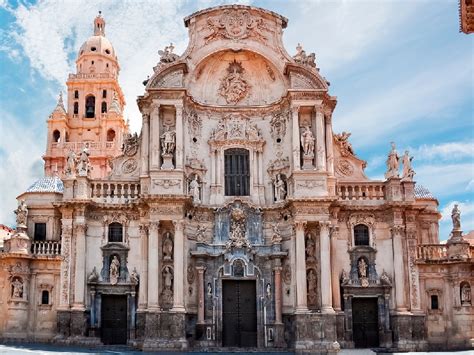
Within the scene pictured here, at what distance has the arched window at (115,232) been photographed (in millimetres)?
33250

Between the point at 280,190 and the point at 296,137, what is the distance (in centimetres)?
295

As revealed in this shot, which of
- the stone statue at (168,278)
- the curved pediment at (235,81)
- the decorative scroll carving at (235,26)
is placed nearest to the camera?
the stone statue at (168,278)

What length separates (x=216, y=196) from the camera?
34.3m

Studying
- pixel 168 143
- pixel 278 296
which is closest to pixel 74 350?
pixel 278 296

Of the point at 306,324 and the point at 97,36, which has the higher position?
the point at 97,36

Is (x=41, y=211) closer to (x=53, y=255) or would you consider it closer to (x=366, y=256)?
(x=53, y=255)

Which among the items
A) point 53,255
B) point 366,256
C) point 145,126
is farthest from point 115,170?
point 366,256

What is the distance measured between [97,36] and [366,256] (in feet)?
143

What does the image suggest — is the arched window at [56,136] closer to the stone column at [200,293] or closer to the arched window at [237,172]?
the arched window at [237,172]

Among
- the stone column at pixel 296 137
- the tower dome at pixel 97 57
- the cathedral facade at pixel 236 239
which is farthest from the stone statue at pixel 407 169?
the tower dome at pixel 97 57

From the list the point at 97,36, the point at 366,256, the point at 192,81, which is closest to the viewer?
the point at 366,256

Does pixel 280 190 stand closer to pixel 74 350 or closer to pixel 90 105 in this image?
pixel 74 350

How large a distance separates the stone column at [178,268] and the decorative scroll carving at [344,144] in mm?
9690

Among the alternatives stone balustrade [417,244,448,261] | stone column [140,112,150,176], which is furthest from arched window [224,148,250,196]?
stone balustrade [417,244,448,261]
